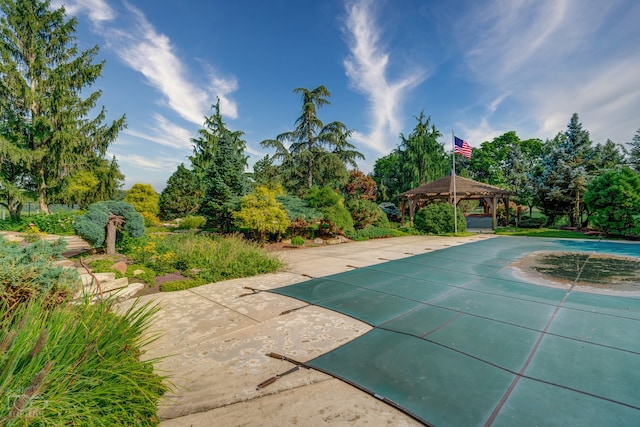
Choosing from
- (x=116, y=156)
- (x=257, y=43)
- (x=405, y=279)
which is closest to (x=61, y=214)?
(x=116, y=156)

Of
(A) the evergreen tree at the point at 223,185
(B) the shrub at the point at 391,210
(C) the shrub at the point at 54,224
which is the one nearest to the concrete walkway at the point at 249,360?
(A) the evergreen tree at the point at 223,185

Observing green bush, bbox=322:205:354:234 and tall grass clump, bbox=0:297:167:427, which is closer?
tall grass clump, bbox=0:297:167:427

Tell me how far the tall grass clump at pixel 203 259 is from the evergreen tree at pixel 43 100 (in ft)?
43.4

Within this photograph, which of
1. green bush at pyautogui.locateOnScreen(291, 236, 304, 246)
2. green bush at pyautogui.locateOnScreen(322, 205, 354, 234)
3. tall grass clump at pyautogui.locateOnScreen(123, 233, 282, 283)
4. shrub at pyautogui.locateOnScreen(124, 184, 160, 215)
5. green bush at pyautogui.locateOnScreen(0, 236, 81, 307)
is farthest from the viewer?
shrub at pyautogui.locateOnScreen(124, 184, 160, 215)

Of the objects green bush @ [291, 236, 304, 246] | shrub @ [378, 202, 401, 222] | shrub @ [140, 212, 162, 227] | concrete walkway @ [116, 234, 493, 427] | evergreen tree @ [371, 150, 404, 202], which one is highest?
evergreen tree @ [371, 150, 404, 202]

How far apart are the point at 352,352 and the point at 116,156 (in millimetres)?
20636

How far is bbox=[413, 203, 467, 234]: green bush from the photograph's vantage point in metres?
15.6

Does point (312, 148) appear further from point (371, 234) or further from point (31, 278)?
point (31, 278)

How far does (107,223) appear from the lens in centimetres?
619

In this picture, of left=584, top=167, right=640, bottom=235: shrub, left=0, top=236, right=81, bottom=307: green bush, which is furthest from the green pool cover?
left=584, top=167, right=640, bottom=235: shrub

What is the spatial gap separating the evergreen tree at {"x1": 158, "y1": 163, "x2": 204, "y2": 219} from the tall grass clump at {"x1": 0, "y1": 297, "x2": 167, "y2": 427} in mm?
20017

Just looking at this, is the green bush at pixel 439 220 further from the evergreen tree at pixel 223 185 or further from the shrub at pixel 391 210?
the evergreen tree at pixel 223 185

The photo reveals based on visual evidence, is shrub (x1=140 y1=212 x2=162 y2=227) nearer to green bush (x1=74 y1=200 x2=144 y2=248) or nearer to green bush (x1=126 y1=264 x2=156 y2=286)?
green bush (x1=74 y1=200 x2=144 y2=248)

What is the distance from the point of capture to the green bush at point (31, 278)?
8.36ft
